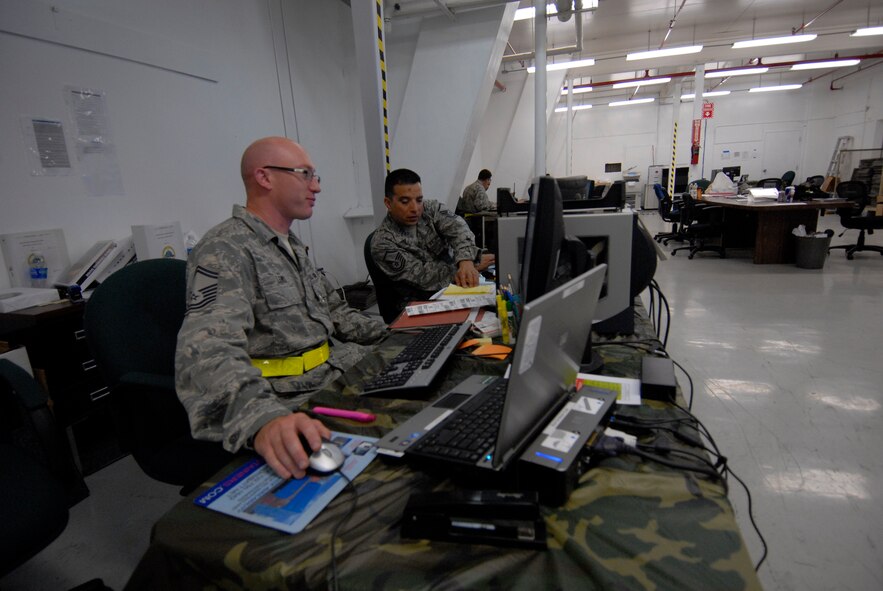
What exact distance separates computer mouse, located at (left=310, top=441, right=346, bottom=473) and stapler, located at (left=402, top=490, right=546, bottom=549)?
187mm

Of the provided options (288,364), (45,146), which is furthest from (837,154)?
(45,146)

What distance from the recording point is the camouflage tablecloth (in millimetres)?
507

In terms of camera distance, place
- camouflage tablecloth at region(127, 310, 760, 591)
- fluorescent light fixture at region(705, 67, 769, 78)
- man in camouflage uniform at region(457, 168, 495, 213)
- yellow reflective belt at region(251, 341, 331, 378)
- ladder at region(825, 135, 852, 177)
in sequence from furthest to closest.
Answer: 1. ladder at region(825, 135, 852, 177)
2. fluorescent light fixture at region(705, 67, 769, 78)
3. man in camouflage uniform at region(457, 168, 495, 213)
4. yellow reflective belt at region(251, 341, 331, 378)
5. camouflage tablecloth at region(127, 310, 760, 591)

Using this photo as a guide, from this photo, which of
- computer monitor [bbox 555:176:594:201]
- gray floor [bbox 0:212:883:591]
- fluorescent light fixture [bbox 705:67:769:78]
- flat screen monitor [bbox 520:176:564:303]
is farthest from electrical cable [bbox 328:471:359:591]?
fluorescent light fixture [bbox 705:67:769:78]

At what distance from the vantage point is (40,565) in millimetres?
1501

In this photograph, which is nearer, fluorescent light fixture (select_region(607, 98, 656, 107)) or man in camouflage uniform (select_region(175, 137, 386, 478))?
man in camouflage uniform (select_region(175, 137, 386, 478))

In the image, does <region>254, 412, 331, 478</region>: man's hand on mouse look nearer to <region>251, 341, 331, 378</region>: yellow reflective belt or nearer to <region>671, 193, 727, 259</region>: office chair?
<region>251, 341, 331, 378</region>: yellow reflective belt

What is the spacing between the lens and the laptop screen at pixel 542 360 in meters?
0.55

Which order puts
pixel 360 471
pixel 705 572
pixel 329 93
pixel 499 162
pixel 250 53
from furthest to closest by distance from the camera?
pixel 499 162
pixel 329 93
pixel 250 53
pixel 360 471
pixel 705 572

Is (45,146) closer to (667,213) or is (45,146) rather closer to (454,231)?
(454,231)

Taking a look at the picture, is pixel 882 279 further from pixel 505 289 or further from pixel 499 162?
pixel 499 162

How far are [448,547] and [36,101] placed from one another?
275 cm

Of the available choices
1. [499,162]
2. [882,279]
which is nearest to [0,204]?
[882,279]

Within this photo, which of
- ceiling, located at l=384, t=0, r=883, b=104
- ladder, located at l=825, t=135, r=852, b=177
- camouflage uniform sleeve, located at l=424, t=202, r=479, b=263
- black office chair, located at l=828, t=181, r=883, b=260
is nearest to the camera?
camouflage uniform sleeve, located at l=424, t=202, r=479, b=263
